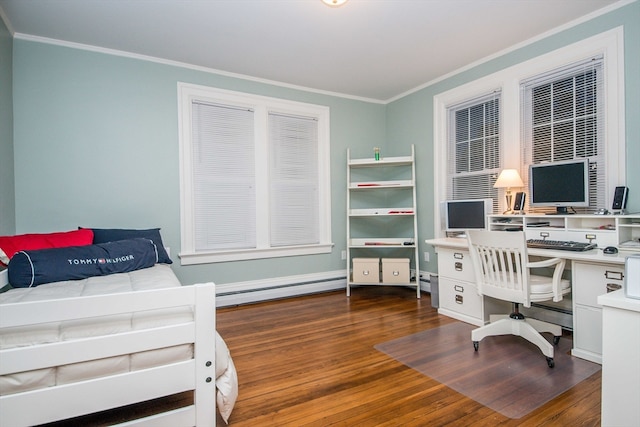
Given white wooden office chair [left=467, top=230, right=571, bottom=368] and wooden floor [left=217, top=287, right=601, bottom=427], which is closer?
wooden floor [left=217, top=287, right=601, bottom=427]

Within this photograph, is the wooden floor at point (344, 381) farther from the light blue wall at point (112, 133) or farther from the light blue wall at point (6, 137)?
the light blue wall at point (6, 137)

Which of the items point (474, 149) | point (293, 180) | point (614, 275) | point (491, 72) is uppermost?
point (491, 72)

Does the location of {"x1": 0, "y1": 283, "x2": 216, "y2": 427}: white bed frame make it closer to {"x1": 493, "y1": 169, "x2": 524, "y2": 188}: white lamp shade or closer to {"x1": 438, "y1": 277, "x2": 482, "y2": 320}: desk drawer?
{"x1": 438, "y1": 277, "x2": 482, "y2": 320}: desk drawer

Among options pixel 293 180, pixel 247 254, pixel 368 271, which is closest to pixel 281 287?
pixel 247 254

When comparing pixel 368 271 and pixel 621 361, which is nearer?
pixel 621 361

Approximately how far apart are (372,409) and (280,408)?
1.57 ft

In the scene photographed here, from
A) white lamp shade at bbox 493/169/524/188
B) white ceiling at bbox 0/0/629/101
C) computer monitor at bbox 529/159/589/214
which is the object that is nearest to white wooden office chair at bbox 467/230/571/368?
computer monitor at bbox 529/159/589/214

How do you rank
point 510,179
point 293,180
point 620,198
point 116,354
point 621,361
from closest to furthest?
point 621,361 → point 116,354 → point 620,198 → point 510,179 → point 293,180

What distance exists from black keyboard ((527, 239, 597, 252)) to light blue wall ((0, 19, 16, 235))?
400 centimetres

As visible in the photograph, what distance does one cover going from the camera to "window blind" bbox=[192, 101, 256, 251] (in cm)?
344

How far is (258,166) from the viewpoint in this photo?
3.74 metres

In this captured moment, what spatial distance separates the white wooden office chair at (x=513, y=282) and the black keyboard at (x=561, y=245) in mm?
148

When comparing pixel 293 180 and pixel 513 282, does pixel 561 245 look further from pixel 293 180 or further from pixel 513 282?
pixel 293 180

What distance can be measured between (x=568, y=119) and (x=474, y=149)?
913 mm
